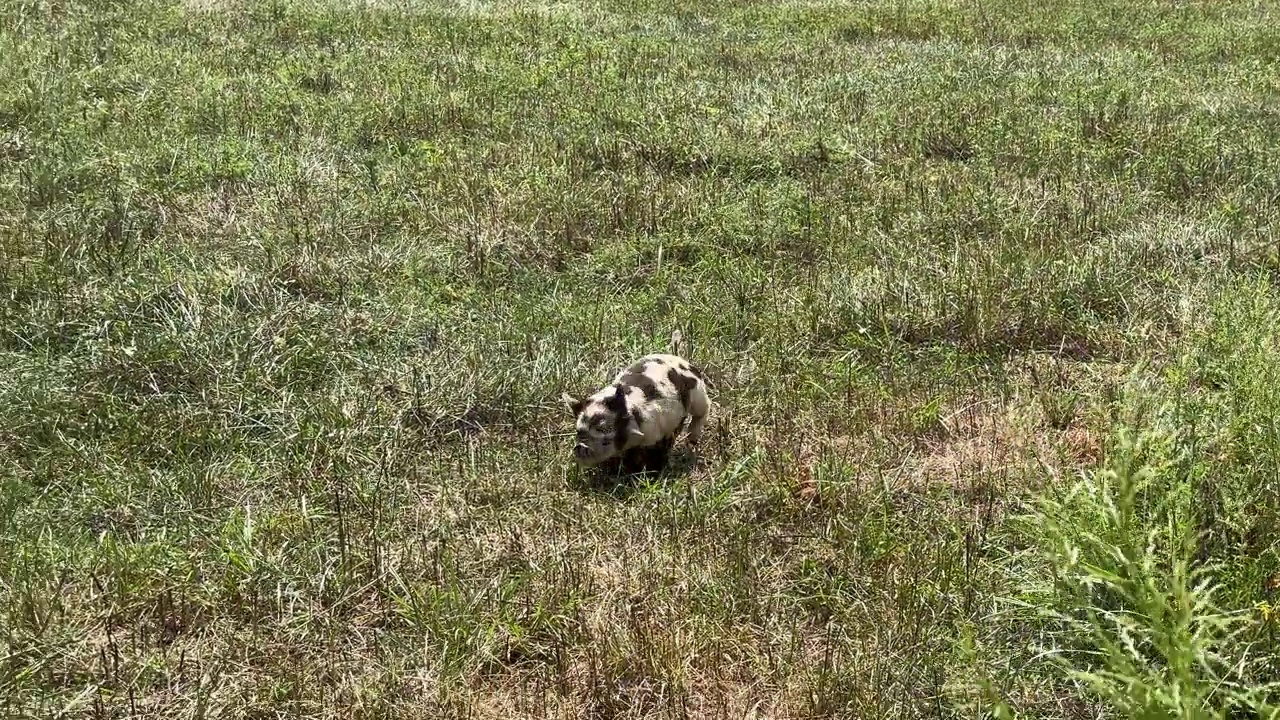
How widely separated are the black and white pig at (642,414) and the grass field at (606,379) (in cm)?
16

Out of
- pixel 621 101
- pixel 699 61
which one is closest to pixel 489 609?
pixel 621 101

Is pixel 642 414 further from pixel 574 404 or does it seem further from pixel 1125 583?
pixel 1125 583

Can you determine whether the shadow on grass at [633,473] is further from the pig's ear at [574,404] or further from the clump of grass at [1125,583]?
the clump of grass at [1125,583]

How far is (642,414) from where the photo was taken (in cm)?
500

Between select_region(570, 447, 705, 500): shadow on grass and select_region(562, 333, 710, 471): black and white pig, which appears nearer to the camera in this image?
select_region(562, 333, 710, 471): black and white pig

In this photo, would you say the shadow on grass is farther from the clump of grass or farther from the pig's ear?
the clump of grass

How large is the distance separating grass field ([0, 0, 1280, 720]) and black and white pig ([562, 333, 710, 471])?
0.16 meters

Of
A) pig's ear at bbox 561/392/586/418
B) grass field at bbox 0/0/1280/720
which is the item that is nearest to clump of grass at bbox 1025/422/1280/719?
grass field at bbox 0/0/1280/720

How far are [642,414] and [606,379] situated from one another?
1.05 meters

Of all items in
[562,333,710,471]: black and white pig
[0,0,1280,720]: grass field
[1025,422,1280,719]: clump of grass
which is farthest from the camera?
[562,333,710,471]: black and white pig

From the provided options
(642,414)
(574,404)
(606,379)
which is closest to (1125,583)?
(642,414)

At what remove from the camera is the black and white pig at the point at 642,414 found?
16.3 feet

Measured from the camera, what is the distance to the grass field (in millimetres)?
3773

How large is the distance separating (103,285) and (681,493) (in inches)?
155
